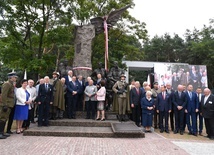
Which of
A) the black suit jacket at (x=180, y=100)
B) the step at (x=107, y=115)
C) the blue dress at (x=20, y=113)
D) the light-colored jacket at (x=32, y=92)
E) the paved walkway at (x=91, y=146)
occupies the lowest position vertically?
the paved walkway at (x=91, y=146)

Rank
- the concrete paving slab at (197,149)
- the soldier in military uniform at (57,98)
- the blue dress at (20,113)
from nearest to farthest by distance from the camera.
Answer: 1. the concrete paving slab at (197,149)
2. the blue dress at (20,113)
3. the soldier in military uniform at (57,98)

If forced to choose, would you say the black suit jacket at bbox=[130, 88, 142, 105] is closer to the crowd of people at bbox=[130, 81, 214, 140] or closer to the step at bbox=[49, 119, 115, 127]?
the crowd of people at bbox=[130, 81, 214, 140]

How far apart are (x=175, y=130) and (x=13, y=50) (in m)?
8.37

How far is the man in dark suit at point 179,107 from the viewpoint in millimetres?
7270

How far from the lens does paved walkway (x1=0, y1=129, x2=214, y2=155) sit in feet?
14.3

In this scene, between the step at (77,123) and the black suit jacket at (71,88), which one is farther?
the black suit jacket at (71,88)

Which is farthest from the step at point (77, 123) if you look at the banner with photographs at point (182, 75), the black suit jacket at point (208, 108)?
the banner with photographs at point (182, 75)

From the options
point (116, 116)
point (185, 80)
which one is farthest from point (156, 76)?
point (116, 116)

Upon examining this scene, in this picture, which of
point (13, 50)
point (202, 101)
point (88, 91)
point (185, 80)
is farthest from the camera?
point (185, 80)

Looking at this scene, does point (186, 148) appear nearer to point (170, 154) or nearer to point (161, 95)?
point (170, 154)

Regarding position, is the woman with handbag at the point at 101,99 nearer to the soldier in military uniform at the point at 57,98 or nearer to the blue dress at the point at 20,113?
the soldier in military uniform at the point at 57,98

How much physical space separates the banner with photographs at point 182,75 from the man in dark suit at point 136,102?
1236cm

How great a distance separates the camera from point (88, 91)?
7.55 meters

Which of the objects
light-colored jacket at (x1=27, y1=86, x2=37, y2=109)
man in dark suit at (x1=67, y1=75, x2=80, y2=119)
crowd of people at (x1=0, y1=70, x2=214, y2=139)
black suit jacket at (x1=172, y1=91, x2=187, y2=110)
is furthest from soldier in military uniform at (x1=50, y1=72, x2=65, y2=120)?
black suit jacket at (x1=172, y1=91, x2=187, y2=110)
